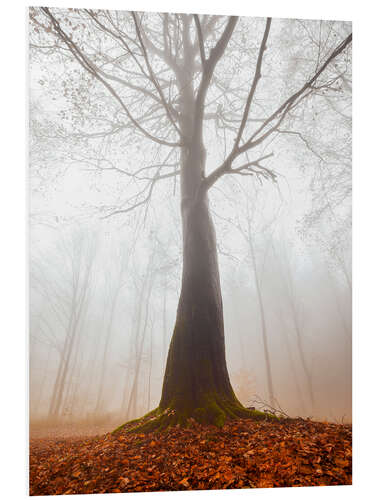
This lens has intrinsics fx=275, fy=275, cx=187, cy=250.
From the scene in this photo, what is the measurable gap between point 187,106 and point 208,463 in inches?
141

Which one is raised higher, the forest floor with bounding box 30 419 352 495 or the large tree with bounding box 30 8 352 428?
the large tree with bounding box 30 8 352 428

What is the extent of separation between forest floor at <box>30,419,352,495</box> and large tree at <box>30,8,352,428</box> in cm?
26

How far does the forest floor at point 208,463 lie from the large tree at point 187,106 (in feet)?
0.87

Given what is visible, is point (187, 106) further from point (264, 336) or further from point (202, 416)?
point (264, 336)

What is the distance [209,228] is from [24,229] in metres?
1.77

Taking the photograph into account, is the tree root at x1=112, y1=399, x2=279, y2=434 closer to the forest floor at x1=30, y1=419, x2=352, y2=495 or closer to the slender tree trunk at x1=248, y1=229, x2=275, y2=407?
the forest floor at x1=30, y1=419, x2=352, y2=495

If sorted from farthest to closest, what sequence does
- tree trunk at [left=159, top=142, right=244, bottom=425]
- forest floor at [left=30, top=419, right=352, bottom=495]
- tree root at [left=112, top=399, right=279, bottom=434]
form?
tree trunk at [left=159, top=142, right=244, bottom=425]
tree root at [left=112, top=399, right=279, bottom=434]
forest floor at [left=30, top=419, right=352, bottom=495]

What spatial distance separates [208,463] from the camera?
1803 mm

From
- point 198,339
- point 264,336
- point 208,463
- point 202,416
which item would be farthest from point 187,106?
point 264,336

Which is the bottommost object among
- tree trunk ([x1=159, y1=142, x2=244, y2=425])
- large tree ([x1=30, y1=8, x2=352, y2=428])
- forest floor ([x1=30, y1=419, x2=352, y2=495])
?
forest floor ([x1=30, y1=419, x2=352, y2=495])

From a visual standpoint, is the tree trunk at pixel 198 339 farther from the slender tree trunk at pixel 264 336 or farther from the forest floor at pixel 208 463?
the slender tree trunk at pixel 264 336

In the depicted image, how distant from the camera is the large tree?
7.68ft

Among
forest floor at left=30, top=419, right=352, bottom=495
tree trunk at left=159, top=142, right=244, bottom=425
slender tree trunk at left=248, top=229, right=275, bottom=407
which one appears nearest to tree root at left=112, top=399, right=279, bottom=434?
tree trunk at left=159, top=142, right=244, bottom=425
